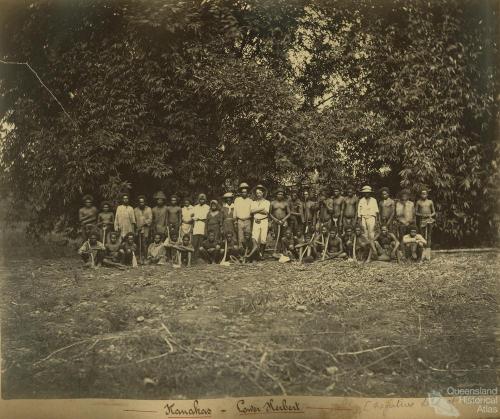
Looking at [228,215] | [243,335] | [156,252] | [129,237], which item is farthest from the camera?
[228,215]

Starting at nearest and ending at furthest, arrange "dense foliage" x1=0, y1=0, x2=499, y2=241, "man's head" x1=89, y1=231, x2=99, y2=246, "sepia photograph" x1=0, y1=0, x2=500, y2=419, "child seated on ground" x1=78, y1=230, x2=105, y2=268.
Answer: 1. "sepia photograph" x1=0, y1=0, x2=500, y2=419
2. "dense foliage" x1=0, y1=0, x2=499, y2=241
3. "child seated on ground" x1=78, y1=230, x2=105, y2=268
4. "man's head" x1=89, y1=231, x2=99, y2=246

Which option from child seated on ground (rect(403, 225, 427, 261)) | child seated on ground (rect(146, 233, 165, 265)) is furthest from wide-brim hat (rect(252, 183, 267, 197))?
child seated on ground (rect(403, 225, 427, 261))

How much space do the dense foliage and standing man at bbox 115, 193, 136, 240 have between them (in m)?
0.29

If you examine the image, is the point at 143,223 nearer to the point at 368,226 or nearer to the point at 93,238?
the point at 93,238

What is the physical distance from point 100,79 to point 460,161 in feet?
21.8

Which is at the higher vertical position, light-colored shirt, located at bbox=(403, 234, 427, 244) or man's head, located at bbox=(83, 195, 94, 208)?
man's head, located at bbox=(83, 195, 94, 208)

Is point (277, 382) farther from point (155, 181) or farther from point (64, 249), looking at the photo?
point (64, 249)

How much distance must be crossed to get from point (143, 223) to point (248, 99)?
303 centimetres

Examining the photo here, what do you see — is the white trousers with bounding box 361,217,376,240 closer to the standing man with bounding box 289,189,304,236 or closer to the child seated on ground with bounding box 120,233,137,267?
the standing man with bounding box 289,189,304,236

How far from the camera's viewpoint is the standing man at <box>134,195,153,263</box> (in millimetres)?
9062

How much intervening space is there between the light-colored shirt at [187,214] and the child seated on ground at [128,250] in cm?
102

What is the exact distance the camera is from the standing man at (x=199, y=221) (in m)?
9.20

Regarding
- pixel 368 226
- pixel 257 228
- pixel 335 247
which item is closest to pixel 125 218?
pixel 257 228

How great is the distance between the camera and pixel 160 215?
30.3 feet
